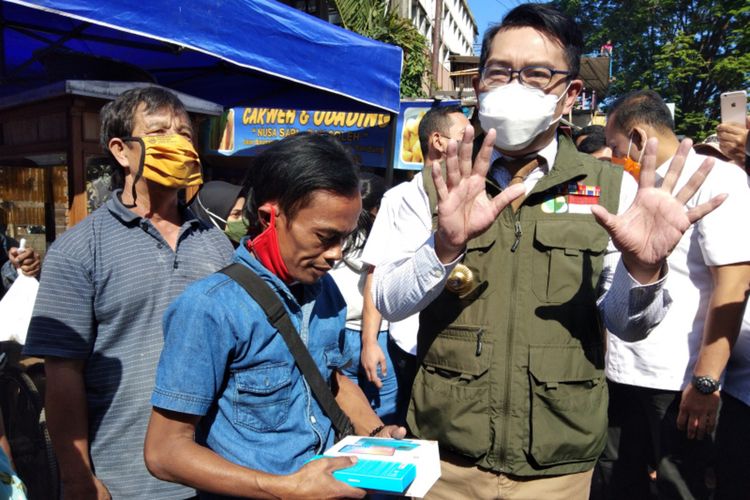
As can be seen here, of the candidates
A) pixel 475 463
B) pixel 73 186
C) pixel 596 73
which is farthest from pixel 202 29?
pixel 596 73

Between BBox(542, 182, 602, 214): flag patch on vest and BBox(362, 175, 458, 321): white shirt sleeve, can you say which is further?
BBox(542, 182, 602, 214): flag patch on vest

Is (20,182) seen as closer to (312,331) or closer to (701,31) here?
(312,331)

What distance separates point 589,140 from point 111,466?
493cm

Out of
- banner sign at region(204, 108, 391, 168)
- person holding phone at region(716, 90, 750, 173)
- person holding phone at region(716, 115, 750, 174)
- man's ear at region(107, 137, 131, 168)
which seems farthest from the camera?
banner sign at region(204, 108, 391, 168)

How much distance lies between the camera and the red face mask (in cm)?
156

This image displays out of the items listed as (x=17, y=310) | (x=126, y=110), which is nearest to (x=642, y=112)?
(x=126, y=110)

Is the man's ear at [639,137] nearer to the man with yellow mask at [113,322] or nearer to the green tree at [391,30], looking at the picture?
the man with yellow mask at [113,322]

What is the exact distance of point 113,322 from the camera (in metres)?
1.91

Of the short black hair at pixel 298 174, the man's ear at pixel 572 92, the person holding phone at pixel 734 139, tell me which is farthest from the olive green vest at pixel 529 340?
the person holding phone at pixel 734 139

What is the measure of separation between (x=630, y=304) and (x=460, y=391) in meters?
0.54


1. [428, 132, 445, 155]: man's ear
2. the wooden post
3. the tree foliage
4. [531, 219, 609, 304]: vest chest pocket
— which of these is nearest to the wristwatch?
[531, 219, 609, 304]: vest chest pocket

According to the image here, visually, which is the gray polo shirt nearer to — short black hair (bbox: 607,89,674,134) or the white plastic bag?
the white plastic bag

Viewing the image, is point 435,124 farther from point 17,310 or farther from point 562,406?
point 17,310

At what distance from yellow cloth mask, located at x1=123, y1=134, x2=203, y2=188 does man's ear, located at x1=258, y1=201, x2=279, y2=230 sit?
68cm
